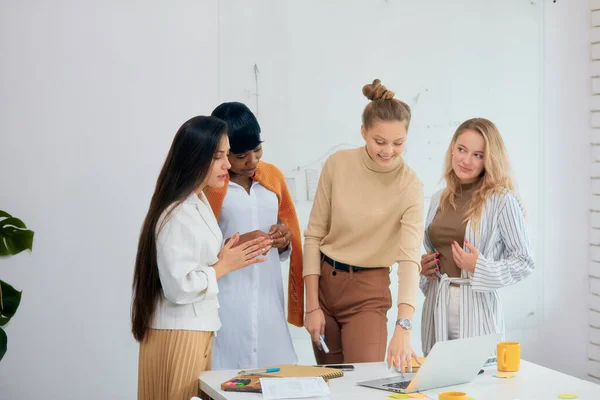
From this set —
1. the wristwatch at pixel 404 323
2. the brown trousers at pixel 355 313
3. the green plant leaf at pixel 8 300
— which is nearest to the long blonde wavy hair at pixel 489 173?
the brown trousers at pixel 355 313

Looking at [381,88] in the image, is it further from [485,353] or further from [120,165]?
[120,165]

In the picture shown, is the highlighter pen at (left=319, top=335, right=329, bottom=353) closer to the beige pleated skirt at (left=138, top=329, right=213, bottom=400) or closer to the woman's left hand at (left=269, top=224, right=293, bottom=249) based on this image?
the woman's left hand at (left=269, top=224, right=293, bottom=249)

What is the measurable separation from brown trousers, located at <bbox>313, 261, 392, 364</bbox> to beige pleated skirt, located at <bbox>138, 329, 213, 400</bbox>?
0.60 meters

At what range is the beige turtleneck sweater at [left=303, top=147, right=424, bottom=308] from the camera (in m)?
2.73

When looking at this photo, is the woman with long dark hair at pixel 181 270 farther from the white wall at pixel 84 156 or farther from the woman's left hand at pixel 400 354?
the white wall at pixel 84 156

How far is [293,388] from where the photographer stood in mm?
2127

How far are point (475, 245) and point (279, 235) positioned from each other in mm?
775

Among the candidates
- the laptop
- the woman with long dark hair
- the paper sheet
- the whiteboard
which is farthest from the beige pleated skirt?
the whiteboard

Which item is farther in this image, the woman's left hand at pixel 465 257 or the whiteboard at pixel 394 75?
the whiteboard at pixel 394 75

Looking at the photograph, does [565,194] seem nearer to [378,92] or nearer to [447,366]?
[378,92]

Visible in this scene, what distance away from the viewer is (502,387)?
2215 mm

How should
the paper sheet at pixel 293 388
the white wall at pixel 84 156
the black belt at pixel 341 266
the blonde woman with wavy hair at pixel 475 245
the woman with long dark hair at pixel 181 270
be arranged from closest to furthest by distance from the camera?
the paper sheet at pixel 293 388, the woman with long dark hair at pixel 181 270, the black belt at pixel 341 266, the blonde woman with wavy hair at pixel 475 245, the white wall at pixel 84 156

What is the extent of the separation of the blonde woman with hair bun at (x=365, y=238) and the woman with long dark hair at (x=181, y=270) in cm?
50

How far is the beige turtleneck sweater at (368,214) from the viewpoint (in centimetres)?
273
